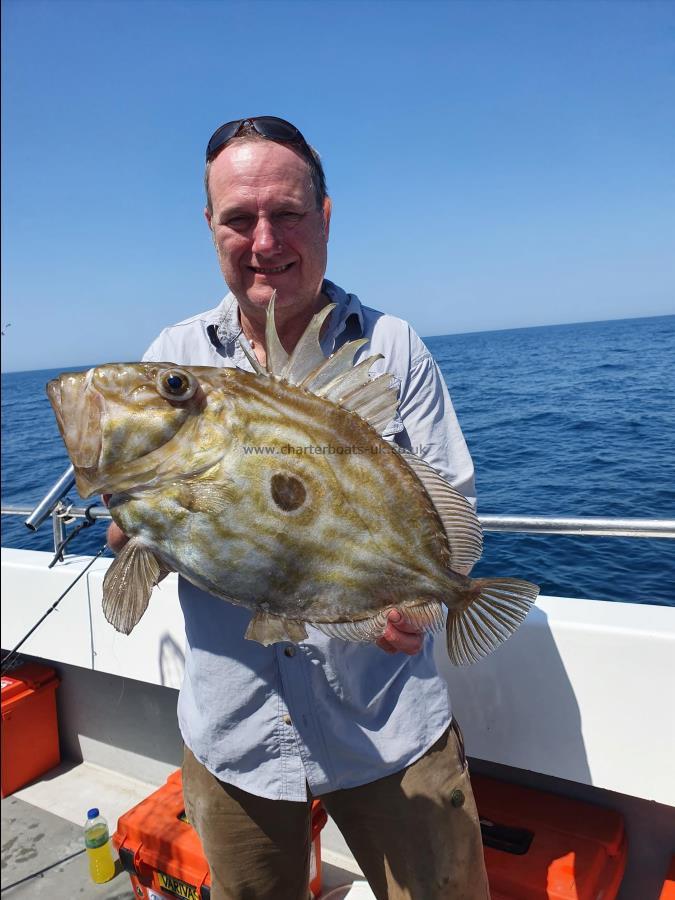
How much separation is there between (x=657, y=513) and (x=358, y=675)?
6.12 metres

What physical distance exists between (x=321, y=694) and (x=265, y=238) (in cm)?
146

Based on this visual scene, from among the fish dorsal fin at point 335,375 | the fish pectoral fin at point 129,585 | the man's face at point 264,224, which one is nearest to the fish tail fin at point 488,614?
the fish dorsal fin at point 335,375

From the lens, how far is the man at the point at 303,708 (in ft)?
6.55

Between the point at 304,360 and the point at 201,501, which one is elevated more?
the point at 304,360

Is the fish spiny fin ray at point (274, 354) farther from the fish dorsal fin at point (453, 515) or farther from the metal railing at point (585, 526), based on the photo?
the metal railing at point (585, 526)

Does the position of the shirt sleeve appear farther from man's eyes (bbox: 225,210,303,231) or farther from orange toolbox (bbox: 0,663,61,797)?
orange toolbox (bbox: 0,663,61,797)

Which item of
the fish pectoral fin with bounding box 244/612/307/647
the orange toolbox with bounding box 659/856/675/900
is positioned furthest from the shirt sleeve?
the orange toolbox with bounding box 659/856/675/900

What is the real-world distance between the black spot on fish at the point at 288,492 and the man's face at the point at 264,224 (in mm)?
872

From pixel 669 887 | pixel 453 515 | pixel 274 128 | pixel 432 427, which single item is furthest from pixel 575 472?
pixel 453 515

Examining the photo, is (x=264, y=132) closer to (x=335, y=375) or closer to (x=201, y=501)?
(x=335, y=375)

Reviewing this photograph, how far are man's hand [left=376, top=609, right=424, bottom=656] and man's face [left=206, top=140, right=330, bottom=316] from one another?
110cm

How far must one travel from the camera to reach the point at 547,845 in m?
2.71

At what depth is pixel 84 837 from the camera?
12.8ft

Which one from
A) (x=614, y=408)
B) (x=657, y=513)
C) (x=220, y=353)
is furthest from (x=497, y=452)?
(x=220, y=353)
